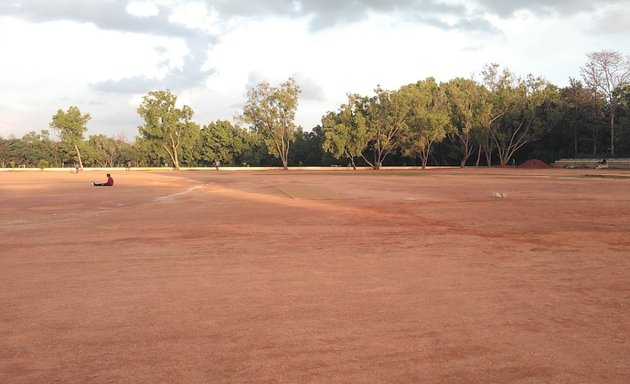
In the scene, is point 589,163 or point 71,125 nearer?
point 589,163

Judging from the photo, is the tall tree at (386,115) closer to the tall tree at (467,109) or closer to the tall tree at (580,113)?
the tall tree at (467,109)

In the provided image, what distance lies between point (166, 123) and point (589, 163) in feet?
199

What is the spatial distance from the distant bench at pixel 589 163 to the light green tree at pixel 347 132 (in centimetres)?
2651

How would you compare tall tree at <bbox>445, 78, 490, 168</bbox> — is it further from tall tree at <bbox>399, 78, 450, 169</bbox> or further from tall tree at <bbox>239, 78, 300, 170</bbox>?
tall tree at <bbox>239, 78, 300, 170</bbox>

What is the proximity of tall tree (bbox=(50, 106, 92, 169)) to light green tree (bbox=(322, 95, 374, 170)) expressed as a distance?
43.9 meters

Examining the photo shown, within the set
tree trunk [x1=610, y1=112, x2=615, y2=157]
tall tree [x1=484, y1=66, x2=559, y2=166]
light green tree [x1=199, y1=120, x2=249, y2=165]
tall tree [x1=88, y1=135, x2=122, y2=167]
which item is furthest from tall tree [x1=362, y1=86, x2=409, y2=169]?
tall tree [x1=88, y1=135, x2=122, y2=167]

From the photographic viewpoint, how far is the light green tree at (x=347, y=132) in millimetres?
55812

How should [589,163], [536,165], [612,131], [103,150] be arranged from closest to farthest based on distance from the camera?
1. [589,163]
2. [612,131]
3. [536,165]
4. [103,150]

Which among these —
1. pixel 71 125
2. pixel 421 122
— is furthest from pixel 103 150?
pixel 421 122

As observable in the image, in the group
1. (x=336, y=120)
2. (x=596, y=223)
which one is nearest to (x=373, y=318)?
(x=596, y=223)

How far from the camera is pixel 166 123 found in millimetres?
70062

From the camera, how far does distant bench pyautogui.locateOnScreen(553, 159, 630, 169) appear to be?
162ft

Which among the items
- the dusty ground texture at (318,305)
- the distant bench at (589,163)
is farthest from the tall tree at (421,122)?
the dusty ground texture at (318,305)

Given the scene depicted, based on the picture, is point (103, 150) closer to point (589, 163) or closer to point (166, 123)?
point (166, 123)
